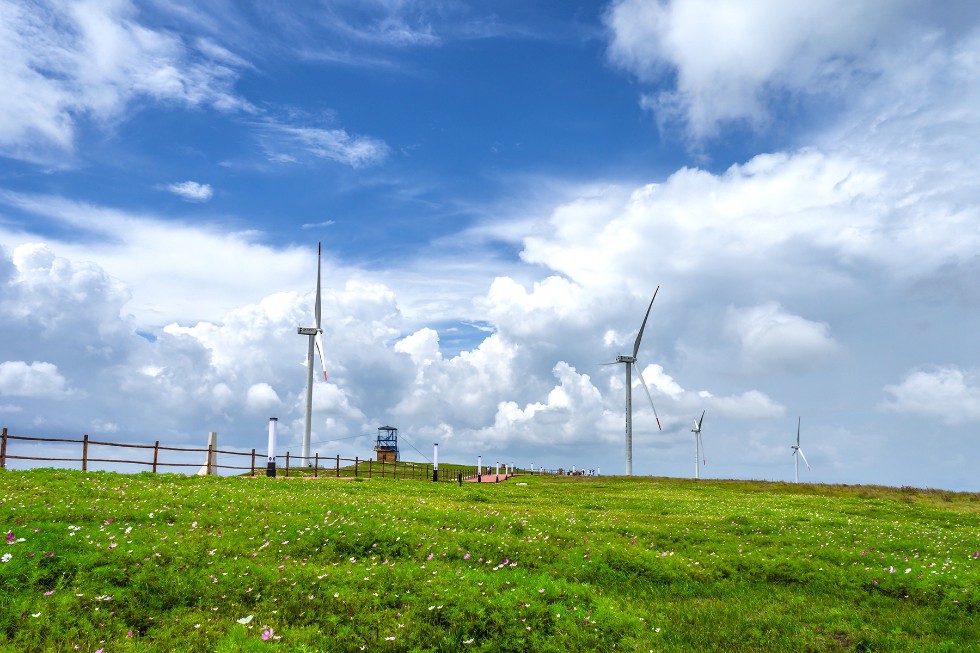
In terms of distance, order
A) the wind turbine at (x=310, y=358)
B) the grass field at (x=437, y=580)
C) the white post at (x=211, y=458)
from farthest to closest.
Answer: the wind turbine at (x=310, y=358) → the white post at (x=211, y=458) → the grass field at (x=437, y=580)

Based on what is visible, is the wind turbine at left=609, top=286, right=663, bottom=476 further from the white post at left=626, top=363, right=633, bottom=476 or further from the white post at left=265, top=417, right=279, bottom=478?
the white post at left=265, top=417, right=279, bottom=478

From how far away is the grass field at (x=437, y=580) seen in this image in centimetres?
1293

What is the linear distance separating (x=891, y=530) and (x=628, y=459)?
2719 inches

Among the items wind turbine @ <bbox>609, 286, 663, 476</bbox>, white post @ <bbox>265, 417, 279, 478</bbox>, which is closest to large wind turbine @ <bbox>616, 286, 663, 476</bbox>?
wind turbine @ <bbox>609, 286, 663, 476</bbox>

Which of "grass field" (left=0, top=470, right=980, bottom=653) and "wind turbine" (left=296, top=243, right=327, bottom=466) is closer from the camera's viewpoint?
"grass field" (left=0, top=470, right=980, bottom=653)

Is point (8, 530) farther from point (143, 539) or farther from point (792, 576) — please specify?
point (792, 576)

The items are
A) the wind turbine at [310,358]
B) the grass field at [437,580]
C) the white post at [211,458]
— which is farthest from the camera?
the wind turbine at [310,358]

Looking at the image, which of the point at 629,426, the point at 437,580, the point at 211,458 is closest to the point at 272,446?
the point at 211,458

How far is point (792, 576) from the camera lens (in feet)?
62.0

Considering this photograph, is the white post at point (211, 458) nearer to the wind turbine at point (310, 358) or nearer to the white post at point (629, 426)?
the wind turbine at point (310, 358)

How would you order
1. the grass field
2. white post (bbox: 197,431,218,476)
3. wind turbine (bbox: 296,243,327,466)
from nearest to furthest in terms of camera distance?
the grass field
white post (bbox: 197,431,218,476)
wind turbine (bbox: 296,243,327,466)

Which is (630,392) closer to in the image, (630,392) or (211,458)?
(630,392)

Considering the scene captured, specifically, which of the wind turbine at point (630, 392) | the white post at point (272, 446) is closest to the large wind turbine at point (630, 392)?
the wind turbine at point (630, 392)

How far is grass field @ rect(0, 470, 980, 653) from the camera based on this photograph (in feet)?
42.4
